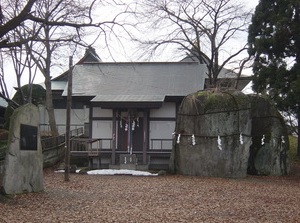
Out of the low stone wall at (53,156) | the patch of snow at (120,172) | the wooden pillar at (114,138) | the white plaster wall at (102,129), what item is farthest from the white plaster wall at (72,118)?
the patch of snow at (120,172)

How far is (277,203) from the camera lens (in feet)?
40.7

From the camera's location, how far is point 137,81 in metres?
27.8

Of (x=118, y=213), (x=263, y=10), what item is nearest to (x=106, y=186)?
(x=118, y=213)

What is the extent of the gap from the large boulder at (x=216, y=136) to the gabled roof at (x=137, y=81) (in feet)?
11.6

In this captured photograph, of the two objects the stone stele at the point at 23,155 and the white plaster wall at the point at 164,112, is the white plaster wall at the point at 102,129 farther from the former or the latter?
the stone stele at the point at 23,155

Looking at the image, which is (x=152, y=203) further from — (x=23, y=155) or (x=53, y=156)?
(x=53, y=156)

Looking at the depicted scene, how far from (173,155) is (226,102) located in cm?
412

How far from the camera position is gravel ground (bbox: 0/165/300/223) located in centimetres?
973

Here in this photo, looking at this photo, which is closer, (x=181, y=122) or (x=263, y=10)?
(x=181, y=122)

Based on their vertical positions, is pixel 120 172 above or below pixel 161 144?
below

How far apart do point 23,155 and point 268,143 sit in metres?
14.4

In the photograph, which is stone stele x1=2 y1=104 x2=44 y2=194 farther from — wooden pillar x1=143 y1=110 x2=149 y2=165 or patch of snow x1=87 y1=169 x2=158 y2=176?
wooden pillar x1=143 y1=110 x2=149 y2=165

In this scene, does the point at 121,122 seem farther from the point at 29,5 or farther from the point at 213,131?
the point at 29,5

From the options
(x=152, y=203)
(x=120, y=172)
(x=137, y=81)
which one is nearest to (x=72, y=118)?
(x=137, y=81)
